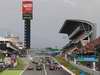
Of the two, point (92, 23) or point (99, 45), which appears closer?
point (99, 45)

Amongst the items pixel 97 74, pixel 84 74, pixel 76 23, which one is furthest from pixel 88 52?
pixel 76 23

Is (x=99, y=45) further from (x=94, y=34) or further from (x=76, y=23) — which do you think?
(x=76, y=23)

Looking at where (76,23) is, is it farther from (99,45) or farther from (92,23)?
(99,45)

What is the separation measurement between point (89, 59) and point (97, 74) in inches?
1419

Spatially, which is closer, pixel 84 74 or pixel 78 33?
pixel 84 74

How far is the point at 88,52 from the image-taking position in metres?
99.6

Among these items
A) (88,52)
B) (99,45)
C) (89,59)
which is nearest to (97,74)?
(99,45)

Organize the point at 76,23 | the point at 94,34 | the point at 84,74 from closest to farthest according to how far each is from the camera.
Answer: the point at 84,74 < the point at 94,34 < the point at 76,23

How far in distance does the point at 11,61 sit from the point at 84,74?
5776cm

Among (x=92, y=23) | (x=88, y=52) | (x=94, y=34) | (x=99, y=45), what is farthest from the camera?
(x=92, y=23)

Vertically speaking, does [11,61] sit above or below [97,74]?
below

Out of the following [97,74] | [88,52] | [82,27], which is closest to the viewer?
[97,74]

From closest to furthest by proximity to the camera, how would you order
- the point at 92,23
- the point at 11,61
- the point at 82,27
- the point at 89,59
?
the point at 89,59 < the point at 11,61 < the point at 92,23 < the point at 82,27

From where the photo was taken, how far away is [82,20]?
181250 mm
